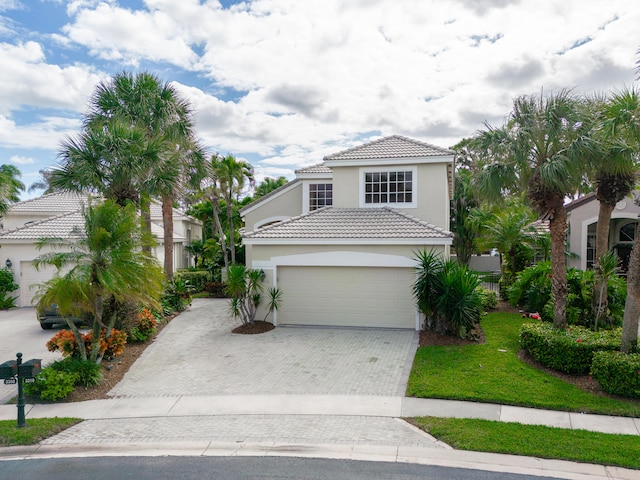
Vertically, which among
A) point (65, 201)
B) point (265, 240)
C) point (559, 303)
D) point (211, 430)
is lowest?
point (211, 430)

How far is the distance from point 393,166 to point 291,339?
842 cm

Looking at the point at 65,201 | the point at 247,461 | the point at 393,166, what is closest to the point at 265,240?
the point at 393,166

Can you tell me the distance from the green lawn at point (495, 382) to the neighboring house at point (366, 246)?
9.93ft

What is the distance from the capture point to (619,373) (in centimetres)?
895

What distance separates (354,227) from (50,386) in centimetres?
1015

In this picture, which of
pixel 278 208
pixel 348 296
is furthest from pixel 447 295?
pixel 278 208

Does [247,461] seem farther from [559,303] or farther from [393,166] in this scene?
[393,166]

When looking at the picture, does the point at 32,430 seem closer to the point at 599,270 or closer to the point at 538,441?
the point at 538,441

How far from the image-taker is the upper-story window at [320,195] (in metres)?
22.6

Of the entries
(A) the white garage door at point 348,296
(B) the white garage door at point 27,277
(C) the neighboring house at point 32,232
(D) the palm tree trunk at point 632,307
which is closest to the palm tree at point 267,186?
(C) the neighboring house at point 32,232

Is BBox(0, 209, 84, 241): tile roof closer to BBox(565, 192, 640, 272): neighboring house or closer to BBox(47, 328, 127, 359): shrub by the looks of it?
BBox(47, 328, 127, 359): shrub

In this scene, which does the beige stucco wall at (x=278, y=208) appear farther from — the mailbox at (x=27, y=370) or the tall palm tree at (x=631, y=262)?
the mailbox at (x=27, y=370)

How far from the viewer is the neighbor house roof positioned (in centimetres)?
1513

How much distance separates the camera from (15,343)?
14.6 meters
